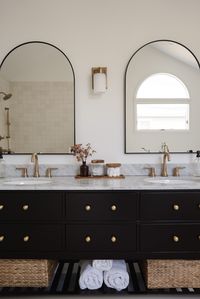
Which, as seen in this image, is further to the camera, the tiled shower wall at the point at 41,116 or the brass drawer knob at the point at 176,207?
the tiled shower wall at the point at 41,116

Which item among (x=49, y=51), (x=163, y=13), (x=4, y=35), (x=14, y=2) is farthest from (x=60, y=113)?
(x=163, y=13)

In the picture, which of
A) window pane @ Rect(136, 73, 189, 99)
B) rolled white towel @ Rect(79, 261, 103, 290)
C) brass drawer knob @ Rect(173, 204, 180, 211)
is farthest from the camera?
window pane @ Rect(136, 73, 189, 99)

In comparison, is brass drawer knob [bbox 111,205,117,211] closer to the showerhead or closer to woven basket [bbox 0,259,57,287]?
woven basket [bbox 0,259,57,287]

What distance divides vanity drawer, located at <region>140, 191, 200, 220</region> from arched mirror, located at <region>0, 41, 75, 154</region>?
2.96 feet

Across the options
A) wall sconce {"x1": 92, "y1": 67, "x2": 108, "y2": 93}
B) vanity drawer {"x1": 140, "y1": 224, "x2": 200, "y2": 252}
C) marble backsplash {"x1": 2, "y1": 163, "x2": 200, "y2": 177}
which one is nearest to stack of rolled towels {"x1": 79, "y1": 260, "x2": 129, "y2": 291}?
vanity drawer {"x1": 140, "y1": 224, "x2": 200, "y2": 252}

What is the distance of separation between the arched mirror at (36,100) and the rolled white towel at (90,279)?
1.01 m

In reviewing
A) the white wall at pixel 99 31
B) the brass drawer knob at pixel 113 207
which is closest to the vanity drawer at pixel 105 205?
the brass drawer knob at pixel 113 207

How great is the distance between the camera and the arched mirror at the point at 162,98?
2.24m

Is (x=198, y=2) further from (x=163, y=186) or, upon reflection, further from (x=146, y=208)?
(x=146, y=208)

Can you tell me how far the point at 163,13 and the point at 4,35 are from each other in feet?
4.66

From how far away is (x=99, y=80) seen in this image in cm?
218

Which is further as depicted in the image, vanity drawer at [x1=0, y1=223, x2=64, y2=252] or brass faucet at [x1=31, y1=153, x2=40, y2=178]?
brass faucet at [x1=31, y1=153, x2=40, y2=178]

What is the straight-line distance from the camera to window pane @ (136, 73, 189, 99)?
7.39 ft

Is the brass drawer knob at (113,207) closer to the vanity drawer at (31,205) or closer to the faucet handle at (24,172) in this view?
the vanity drawer at (31,205)
